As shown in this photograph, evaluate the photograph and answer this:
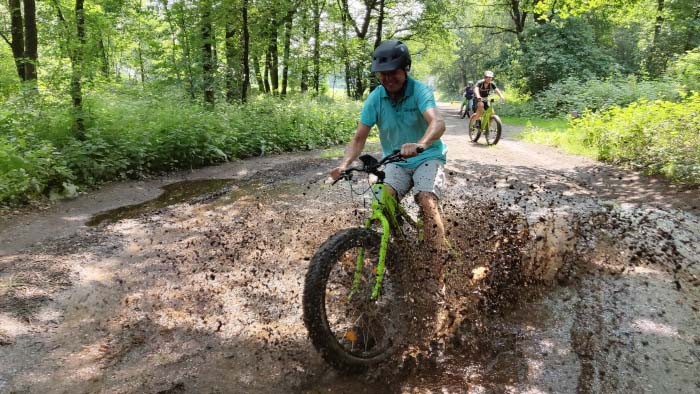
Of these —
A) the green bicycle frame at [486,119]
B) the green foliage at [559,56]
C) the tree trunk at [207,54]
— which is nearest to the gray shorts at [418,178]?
the green bicycle frame at [486,119]

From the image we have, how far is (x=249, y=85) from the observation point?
20.4 metres

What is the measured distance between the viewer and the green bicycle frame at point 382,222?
11.5ft

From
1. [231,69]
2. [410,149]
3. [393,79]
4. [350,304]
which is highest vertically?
[231,69]

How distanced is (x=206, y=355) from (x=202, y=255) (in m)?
2.51

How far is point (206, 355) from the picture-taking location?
3725 mm

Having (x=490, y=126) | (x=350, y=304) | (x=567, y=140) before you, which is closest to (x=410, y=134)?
(x=350, y=304)

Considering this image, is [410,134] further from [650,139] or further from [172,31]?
[172,31]

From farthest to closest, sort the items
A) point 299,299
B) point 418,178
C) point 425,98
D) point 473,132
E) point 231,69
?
point 231,69 → point 473,132 → point 299,299 → point 418,178 → point 425,98

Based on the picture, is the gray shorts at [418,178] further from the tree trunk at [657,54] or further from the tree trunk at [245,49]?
the tree trunk at [657,54]

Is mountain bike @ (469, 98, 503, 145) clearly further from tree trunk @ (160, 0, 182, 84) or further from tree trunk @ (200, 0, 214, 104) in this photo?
tree trunk @ (160, 0, 182, 84)

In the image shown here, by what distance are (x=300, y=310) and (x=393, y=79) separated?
→ 2.43 meters

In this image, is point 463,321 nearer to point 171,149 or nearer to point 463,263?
point 463,263

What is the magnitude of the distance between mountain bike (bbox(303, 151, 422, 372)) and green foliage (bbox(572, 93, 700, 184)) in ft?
25.7

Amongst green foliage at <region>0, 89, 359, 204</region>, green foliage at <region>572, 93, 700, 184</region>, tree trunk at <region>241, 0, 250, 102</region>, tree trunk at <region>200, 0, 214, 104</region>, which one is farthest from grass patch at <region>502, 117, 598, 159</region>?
tree trunk at <region>200, 0, 214, 104</region>
